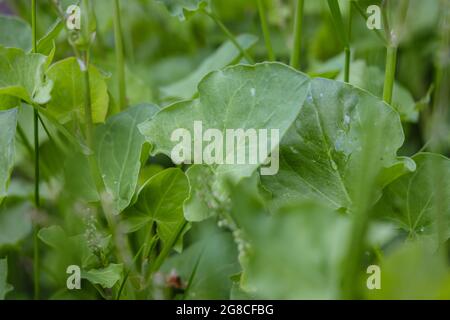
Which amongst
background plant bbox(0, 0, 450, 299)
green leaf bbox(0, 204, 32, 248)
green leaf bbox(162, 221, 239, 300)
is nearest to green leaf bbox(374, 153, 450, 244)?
background plant bbox(0, 0, 450, 299)

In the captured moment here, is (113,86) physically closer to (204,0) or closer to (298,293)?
(204,0)

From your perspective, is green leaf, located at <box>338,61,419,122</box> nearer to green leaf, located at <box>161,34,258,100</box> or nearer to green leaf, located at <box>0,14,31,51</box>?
green leaf, located at <box>161,34,258,100</box>

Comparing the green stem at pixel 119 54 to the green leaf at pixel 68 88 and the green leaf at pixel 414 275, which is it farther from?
the green leaf at pixel 414 275

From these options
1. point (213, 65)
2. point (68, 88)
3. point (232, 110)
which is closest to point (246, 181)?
point (232, 110)

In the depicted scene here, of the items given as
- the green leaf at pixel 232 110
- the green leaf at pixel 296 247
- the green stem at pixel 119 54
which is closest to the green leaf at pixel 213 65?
the green stem at pixel 119 54
